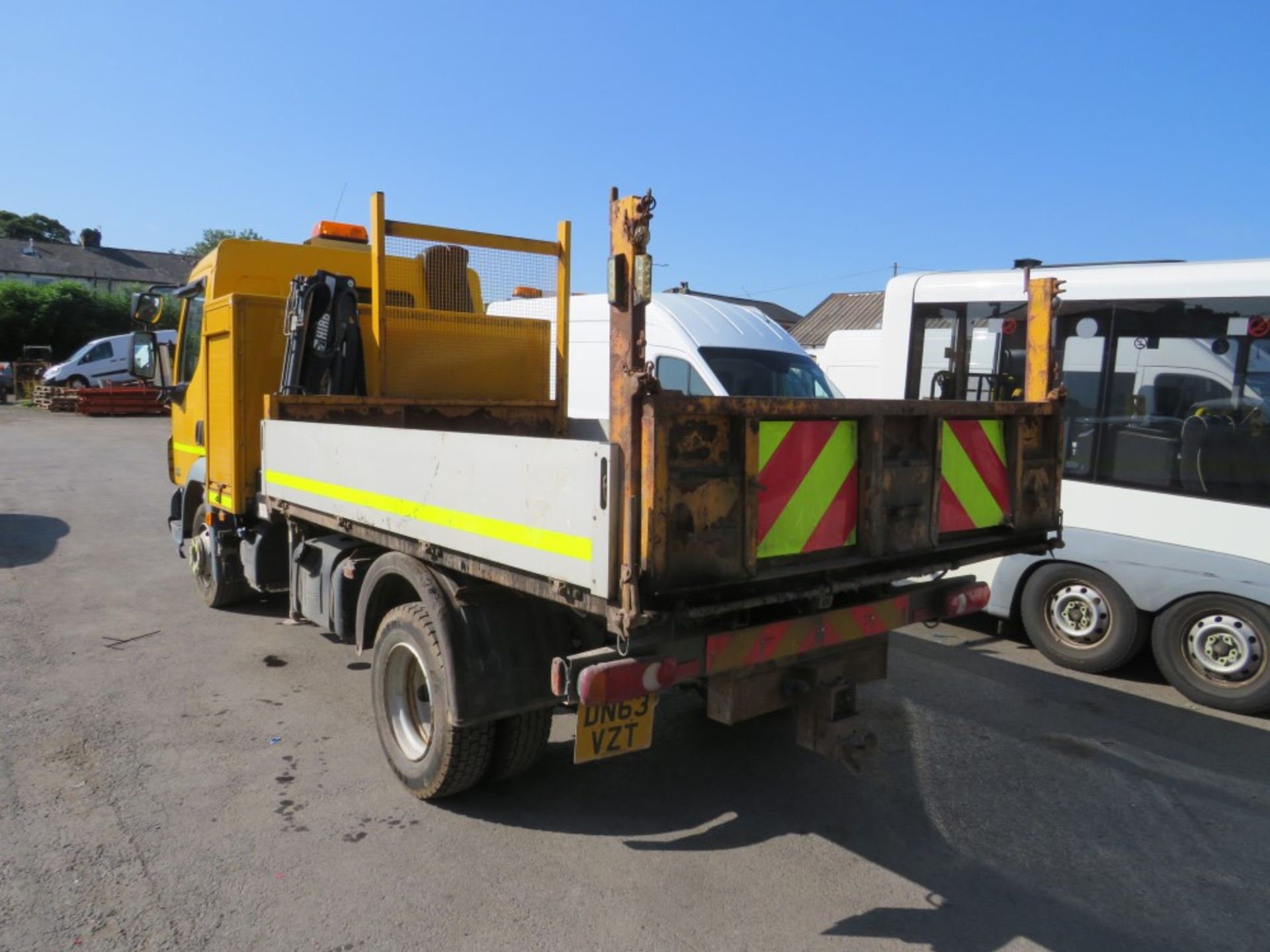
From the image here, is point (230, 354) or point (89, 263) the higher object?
point (89, 263)

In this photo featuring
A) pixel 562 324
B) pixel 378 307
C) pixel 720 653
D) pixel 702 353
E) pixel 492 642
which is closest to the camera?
pixel 720 653

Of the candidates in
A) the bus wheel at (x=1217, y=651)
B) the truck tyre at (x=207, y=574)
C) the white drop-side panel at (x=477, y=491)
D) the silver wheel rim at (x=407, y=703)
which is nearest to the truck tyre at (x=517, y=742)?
the silver wheel rim at (x=407, y=703)

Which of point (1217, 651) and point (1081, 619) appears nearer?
point (1217, 651)

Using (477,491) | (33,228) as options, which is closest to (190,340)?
(477,491)

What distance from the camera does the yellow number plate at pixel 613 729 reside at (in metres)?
3.29

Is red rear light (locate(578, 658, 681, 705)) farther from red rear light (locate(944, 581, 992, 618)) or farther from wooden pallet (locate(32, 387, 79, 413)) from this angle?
wooden pallet (locate(32, 387, 79, 413))

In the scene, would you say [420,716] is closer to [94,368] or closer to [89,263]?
[94,368]

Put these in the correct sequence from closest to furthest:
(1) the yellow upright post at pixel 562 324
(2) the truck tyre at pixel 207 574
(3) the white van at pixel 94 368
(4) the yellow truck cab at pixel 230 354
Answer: (4) the yellow truck cab at pixel 230 354, (1) the yellow upright post at pixel 562 324, (2) the truck tyre at pixel 207 574, (3) the white van at pixel 94 368

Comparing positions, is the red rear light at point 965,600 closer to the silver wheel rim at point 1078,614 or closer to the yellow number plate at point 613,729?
the yellow number plate at point 613,729

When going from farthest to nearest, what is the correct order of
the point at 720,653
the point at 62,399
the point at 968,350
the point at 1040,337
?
1. the point at 62,399
2. the point at 968,350
3. the point at 1040,337
4. the point at 720,653

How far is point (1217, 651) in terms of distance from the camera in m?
5.84

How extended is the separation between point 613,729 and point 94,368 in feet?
114

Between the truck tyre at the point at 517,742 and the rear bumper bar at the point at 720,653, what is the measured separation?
71 cm

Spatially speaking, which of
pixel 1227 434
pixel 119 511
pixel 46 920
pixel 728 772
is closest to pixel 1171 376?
pixel 1227 434
